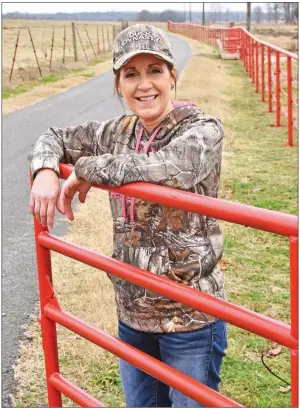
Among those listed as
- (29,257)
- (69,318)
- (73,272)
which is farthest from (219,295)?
(29,257)

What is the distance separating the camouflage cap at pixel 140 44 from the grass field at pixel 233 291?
70.2 inches

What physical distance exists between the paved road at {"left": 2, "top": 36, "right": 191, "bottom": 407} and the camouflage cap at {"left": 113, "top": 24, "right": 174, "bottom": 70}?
74.4 inches

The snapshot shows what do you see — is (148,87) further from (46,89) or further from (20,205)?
(46,89)

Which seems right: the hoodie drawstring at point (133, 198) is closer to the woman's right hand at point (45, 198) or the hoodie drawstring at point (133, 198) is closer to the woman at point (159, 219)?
the woman at point (159, 219)

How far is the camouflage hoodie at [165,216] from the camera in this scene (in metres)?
1.85

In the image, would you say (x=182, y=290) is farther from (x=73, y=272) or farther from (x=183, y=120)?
(x=73, y=272)

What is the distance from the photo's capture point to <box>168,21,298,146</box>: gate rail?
968cm

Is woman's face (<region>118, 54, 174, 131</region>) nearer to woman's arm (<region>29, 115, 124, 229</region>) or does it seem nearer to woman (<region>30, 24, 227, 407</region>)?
woman (<region>30, 24, 227, 407</region>)

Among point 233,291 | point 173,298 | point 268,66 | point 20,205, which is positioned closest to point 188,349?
point 173,298

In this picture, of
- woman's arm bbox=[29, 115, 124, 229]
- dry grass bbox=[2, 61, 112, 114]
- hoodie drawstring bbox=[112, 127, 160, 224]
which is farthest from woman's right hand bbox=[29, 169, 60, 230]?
dry grass bbox=[2, 61, 112, 114]

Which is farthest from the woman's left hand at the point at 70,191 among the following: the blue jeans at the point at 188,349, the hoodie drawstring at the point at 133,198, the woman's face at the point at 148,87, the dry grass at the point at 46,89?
the dry grass at the point at 46,89

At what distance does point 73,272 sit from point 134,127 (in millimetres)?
2713

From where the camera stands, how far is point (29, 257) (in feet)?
17.4

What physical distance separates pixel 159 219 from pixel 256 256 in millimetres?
3244
